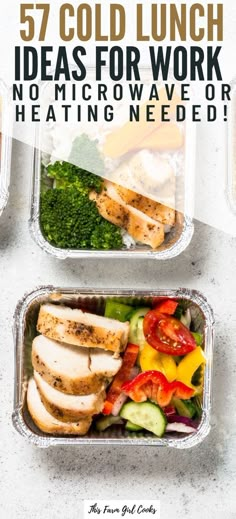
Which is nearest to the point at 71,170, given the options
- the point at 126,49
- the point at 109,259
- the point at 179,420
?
the point at 109,259

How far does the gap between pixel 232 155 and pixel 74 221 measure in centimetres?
74

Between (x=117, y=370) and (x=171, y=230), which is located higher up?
(x=171, y=230)

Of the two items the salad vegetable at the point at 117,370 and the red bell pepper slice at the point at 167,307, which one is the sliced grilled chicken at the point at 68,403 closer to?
the salad vegetable at the point at 117,370

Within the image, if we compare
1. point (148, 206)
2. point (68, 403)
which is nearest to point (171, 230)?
point (148, 206)

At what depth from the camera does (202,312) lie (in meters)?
3.31

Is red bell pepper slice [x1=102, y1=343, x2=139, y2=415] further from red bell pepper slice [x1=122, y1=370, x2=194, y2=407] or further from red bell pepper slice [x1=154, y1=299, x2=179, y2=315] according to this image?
red bell pepper slice [x1=154, y1=299, x2=179, y2=315]

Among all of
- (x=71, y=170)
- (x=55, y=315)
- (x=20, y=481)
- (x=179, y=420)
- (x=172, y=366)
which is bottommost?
(x=20, y=481)

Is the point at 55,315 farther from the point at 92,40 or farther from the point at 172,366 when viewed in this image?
the point at 92,40

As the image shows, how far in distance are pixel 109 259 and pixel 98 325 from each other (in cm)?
46

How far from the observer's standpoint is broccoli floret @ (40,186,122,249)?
3.36m

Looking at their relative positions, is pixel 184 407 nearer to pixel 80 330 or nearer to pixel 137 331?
pixel 137 331

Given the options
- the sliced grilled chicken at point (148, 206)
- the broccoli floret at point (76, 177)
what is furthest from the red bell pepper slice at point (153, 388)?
the broccoli floret at point (76, 177)

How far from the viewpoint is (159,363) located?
326 cm

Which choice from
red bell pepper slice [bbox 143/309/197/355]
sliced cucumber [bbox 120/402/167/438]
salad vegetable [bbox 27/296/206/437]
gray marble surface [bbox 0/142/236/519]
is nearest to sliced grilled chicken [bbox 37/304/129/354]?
A: salad vegetable [bbox 27/296/206/437]
